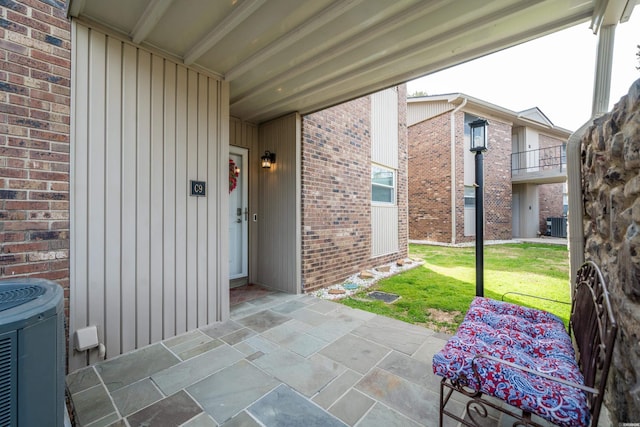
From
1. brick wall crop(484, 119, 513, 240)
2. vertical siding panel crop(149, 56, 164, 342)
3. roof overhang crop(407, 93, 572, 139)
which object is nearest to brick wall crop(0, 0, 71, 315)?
vertical siding panel crop(149, 56, 164, 342)

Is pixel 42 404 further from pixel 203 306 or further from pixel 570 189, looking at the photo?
pixel 570 189

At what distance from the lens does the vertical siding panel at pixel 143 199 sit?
246cm

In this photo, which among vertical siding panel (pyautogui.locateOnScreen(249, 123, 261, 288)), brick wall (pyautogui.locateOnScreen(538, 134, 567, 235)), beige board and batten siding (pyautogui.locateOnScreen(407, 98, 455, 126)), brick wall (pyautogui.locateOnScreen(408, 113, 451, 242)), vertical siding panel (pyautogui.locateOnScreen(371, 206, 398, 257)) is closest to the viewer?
vertical siding panel (pyautogui.locateOnScreen(249, 123, 261, 288))

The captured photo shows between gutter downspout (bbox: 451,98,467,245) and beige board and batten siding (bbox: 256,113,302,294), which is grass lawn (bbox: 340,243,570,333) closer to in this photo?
beige board and batten siding (bbox: 256,113,302,294)

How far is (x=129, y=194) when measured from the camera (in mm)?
2416

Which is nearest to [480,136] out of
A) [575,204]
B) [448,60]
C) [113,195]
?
[448,60]

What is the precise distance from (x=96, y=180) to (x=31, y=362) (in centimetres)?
165

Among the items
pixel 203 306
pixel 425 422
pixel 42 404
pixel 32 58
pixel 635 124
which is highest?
pixel 32 58

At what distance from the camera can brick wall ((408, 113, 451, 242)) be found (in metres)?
10.4

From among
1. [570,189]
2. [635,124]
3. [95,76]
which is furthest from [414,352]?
[95,76]

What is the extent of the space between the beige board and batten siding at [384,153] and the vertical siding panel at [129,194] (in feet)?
14.3

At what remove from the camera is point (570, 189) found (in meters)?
2.16

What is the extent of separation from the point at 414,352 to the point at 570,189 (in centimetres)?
185

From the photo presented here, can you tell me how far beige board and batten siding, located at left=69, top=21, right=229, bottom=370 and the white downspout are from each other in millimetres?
3212
